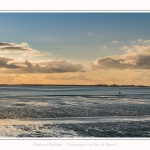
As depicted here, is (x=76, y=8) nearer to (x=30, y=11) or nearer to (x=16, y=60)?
(x=30, y=11)

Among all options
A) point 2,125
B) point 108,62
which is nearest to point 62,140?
point 2,125

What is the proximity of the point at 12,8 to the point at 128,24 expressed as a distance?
10.9m

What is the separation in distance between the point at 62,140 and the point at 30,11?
254 inches

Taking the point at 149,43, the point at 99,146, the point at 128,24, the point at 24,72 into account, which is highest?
the point at 128,24

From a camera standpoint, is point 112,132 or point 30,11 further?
point 112,132

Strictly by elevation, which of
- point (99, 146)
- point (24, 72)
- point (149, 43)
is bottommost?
point (99, 146)

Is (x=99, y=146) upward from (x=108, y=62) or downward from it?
downward

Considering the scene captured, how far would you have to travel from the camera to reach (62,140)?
495 inches

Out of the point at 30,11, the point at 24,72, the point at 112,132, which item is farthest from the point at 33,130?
the point at 24,72

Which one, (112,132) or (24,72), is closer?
(112,132)

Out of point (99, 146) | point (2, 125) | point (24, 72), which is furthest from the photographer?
point (24, 72)

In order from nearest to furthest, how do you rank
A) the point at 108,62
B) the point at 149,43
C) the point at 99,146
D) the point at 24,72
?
the point at 99,146
the point at 149,43
the point at 24,72
the point at 108,62

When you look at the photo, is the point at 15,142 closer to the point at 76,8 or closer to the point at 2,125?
the point at 2,125

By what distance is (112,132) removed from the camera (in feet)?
48.5
